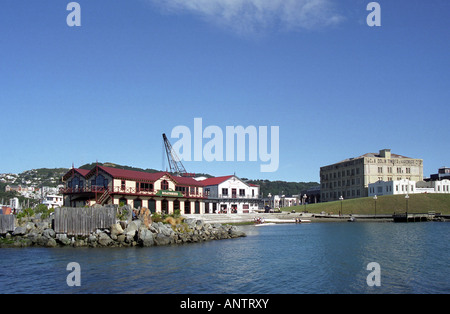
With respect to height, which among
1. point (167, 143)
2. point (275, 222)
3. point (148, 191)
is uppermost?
point (167, 143)

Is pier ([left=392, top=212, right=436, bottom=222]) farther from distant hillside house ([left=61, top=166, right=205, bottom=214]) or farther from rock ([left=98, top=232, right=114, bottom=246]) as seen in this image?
rock ([left=98, top=232, right=114, bottom=246])

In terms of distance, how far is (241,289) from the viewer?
81.4ft

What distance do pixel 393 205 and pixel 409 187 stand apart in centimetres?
2060

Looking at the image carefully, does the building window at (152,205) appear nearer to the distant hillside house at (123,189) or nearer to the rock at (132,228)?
the distant hillside house at (123,189)

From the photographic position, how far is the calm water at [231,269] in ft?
82.2

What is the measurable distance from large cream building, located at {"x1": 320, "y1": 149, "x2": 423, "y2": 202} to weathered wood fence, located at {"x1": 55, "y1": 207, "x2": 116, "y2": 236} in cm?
12822

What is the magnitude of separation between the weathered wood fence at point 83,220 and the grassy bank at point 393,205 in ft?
301

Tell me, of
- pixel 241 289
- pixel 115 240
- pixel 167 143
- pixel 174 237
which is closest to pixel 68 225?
pixel 115 240

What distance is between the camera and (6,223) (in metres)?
53.4

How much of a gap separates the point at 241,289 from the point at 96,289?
28.7 feet

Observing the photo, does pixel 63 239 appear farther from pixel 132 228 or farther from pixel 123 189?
pixel 123 189

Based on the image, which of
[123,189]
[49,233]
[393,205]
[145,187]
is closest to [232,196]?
[145,187]

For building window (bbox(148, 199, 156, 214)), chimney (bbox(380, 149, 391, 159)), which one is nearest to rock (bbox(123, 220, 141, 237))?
building window (bbox(148, 199, 156, 214))
